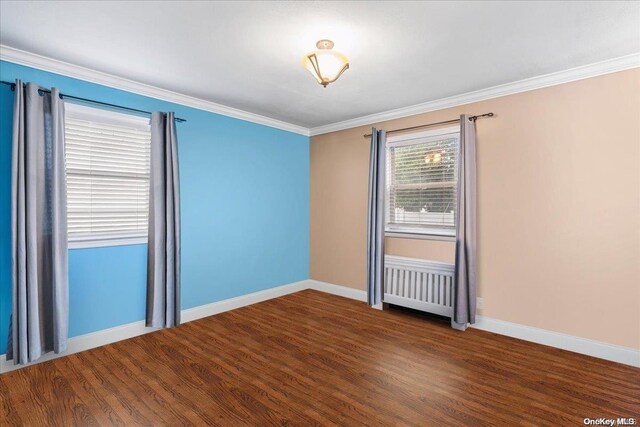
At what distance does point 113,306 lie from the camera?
3.19 m

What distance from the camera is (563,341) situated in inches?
119

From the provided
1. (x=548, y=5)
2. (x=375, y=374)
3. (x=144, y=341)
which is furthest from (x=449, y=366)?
(x=144, y=341)

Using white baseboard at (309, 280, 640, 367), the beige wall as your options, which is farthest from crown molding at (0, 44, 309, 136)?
white baseboard at (309, 280, 640, 367)

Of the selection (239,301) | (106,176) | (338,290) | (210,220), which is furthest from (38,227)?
(338,290)

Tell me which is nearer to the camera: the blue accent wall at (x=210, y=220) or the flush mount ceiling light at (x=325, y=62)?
the flush mount ceiling light at (x=325, y=62)

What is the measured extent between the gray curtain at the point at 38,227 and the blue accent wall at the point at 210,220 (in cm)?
17

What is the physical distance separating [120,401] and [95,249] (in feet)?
4.94

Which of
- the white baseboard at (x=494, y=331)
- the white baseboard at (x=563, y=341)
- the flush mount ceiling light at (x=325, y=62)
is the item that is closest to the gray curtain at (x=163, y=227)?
the white baseboard at (x=494, y=331)

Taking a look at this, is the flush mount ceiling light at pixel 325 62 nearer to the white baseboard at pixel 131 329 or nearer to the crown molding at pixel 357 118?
the crown molding at pixel 357 118

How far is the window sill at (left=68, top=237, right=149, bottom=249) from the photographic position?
295 cm

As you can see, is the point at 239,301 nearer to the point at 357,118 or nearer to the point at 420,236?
the point at 420,236

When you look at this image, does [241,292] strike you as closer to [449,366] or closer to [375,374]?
[375,374]

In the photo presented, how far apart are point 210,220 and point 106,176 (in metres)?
1.20

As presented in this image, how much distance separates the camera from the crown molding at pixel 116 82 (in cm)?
261
